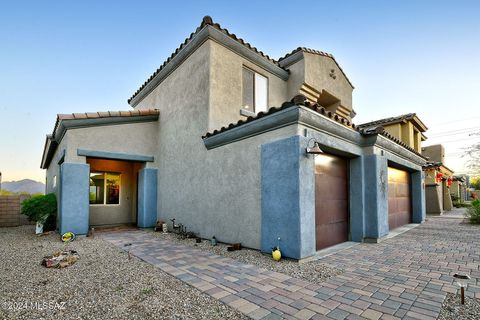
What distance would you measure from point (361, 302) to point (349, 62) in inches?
542

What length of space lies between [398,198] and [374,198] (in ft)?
15.3

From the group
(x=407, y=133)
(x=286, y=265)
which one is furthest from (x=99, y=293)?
(x=407, y=133)

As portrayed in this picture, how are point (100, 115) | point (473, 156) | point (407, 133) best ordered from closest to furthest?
1. point (100, 115)
2. point (407, 133)
3. point (473, 156)

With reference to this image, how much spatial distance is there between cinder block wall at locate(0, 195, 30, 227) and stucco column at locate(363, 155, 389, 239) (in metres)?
17.1

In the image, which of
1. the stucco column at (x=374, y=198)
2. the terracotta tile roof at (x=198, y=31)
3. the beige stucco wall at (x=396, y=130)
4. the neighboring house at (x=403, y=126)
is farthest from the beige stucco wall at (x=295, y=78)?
the beige stucco wall at (x=396, y=130)

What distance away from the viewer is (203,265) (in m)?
5.05

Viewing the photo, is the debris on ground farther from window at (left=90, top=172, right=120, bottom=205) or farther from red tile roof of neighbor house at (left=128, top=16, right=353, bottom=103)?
red tile roof of neighbor house at (left=128, top=16, right=353, bottom=103)

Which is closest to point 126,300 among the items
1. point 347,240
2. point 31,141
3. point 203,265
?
point 203,265

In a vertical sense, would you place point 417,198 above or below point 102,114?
below

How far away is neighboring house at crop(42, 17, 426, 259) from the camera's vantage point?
18.2 feet

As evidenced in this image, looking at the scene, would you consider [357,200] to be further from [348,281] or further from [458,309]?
[458,309]

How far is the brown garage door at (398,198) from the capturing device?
9898 millimetres

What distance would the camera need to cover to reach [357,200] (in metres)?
7.36

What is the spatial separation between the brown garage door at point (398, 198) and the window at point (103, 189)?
1282 cm
